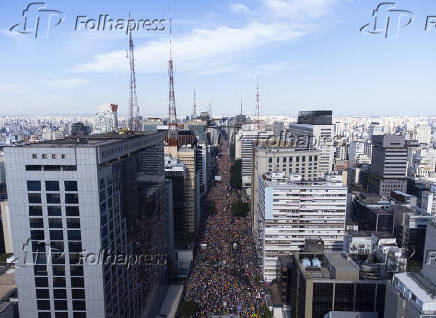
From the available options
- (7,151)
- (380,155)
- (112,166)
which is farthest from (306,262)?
(380,155)

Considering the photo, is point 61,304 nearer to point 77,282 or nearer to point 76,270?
point 77,282

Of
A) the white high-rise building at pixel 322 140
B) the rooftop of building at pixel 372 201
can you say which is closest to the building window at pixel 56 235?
the rooftop of building at pixel 372 201

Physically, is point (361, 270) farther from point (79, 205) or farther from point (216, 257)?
point (216, 257)

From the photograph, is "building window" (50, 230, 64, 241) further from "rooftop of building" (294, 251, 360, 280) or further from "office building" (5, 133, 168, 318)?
"rooftop of building" (294, 251, 360, 280)

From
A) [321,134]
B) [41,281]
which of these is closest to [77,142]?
[41,281]

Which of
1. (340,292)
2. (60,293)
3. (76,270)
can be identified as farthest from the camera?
(340,292)

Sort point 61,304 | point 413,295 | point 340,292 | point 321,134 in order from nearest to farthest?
point 413,295 < point 61,304 < point 340,292 < point 321,134
